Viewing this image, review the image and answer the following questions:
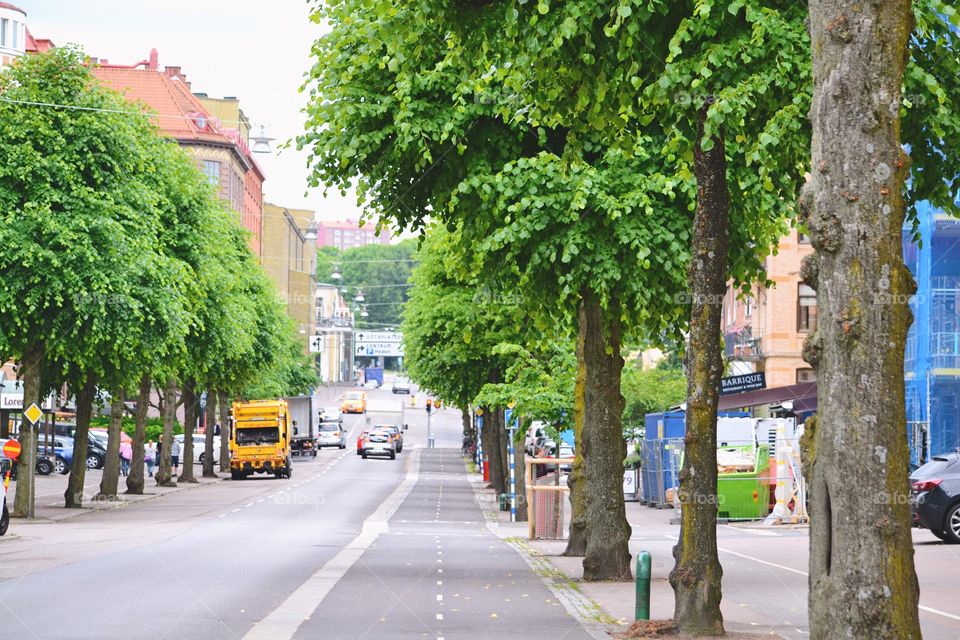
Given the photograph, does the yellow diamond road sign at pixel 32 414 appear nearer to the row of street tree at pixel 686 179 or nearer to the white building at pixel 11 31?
the row of street tree at pixel 686 179

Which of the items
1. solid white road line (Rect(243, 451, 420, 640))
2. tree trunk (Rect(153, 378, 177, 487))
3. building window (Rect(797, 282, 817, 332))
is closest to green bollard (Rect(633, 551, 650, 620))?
solid white road line (Rect(243, 451, 420, 640))

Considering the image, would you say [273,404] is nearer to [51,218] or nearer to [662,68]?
[51,218]

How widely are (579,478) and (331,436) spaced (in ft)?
272

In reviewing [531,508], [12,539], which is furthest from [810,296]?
[12,539]

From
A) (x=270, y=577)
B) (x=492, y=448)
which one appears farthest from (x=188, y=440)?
(x=270, y=577)

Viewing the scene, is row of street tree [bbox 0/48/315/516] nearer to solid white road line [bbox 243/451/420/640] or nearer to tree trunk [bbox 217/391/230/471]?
solid white road line [bbox 243/451/420/640]

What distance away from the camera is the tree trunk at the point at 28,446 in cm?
3394

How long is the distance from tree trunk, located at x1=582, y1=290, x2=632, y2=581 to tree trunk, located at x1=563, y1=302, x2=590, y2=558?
35cm

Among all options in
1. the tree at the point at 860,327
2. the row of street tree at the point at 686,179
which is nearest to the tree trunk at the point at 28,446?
the row of street tree at the point at 686,179

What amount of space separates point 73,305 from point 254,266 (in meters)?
27.3

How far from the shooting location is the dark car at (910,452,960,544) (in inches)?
998

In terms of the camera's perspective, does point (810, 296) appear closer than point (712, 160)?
No

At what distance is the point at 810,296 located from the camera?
57.8 meters

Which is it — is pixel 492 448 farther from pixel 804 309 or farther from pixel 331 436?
pixel 331 436
